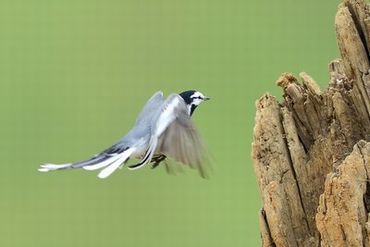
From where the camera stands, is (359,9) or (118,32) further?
(118,32)

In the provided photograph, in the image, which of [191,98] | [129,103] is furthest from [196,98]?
[129,103]

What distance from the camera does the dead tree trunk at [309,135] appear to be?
5.98 meters

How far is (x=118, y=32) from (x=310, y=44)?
8.33 feet

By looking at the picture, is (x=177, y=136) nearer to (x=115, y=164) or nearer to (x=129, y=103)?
(x=115, y=164)

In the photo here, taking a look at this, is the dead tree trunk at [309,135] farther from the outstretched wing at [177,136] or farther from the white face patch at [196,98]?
the white face patch at [196,98]

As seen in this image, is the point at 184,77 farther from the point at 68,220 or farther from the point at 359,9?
the point at 359,9

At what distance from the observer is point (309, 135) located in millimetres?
6137

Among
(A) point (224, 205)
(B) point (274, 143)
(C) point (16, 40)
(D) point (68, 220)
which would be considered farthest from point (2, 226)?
(B) point (274, 143)

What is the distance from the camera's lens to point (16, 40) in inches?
657

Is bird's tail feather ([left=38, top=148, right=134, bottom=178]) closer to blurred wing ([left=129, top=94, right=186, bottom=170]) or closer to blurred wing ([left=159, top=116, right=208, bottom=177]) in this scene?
blurred wing ([left=129, top=94, right=186, bottom=170])

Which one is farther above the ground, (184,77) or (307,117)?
(184,77)

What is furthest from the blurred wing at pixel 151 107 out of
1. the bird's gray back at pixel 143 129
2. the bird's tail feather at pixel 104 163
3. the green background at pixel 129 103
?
the green background at pixel 129 103

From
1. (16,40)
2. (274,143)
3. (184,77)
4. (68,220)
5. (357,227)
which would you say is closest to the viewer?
(357,227)

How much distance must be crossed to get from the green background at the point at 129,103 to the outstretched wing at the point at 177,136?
501 cm
